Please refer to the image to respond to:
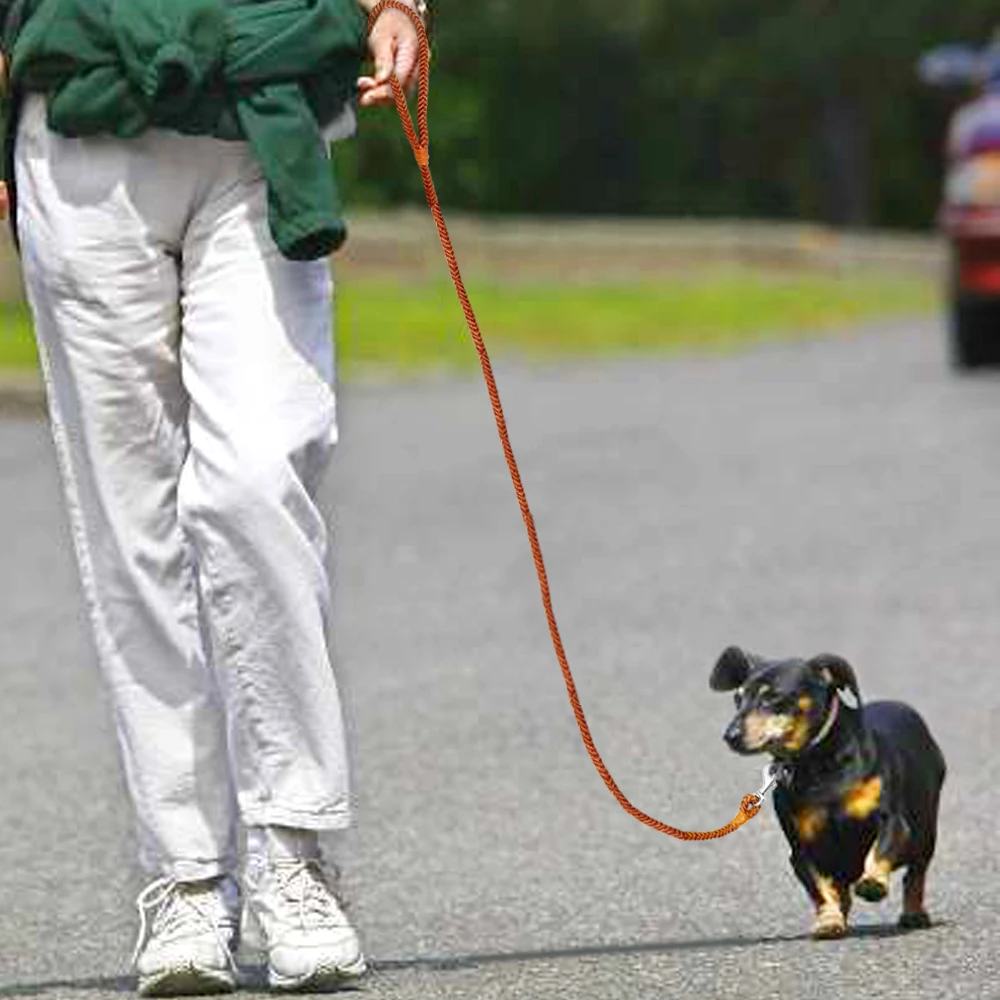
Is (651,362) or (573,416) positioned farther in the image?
(651,362)

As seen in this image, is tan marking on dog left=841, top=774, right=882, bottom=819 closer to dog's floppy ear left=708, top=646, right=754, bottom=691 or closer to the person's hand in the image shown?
dog's floppy ear left=708, top=646, right=754, bottom=691

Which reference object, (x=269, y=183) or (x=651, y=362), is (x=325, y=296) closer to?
(x=269, y=183)

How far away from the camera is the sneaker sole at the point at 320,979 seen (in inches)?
204

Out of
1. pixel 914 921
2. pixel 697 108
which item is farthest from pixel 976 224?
pixel 697 108

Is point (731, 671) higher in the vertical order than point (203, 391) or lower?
lower

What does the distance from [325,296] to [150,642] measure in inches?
19.8

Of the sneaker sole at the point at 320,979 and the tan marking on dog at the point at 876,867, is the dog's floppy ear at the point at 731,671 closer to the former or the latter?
the tan marking on dog at the point at 876,867

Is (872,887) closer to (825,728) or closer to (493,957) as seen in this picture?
(825,728)

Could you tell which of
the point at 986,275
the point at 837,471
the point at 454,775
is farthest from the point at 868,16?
the point at 454,775

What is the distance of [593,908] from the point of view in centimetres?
616

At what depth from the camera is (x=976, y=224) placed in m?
17.9

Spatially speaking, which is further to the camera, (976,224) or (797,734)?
(976,224)

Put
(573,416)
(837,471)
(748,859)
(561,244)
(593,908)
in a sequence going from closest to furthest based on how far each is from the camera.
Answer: (593,908), (748,859), (837,471), (573,416), (561,244)

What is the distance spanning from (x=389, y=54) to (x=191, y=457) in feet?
1.84
